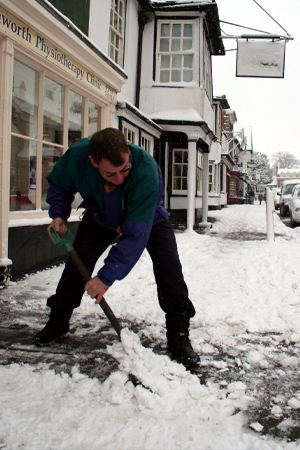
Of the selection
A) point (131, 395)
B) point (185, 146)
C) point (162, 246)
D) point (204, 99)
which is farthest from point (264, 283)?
point (185, 146)

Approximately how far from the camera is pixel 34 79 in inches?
192

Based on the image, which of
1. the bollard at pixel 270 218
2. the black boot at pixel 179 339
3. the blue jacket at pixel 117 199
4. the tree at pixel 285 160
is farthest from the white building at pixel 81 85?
the tree at pixel 285 160

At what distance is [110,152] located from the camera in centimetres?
195

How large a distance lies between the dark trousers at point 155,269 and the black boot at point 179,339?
50 mm

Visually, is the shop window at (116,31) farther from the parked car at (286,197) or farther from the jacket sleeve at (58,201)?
the parked car at (286,197)

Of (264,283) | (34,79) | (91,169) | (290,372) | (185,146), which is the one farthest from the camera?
(185,146)

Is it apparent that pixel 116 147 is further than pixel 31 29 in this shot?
No

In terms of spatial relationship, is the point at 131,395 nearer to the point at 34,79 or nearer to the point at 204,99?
the point at 34,79

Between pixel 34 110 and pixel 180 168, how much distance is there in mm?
8261

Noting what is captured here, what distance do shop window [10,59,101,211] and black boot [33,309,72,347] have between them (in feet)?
7.52

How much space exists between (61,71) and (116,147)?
381 cm

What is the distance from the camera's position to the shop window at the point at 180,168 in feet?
41.8

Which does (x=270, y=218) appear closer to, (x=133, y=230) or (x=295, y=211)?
(x=295, y=211)

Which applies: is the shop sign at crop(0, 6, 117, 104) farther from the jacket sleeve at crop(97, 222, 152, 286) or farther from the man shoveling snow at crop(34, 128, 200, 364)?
the jacket sleeve at crop(97, 222, 152, 286)
